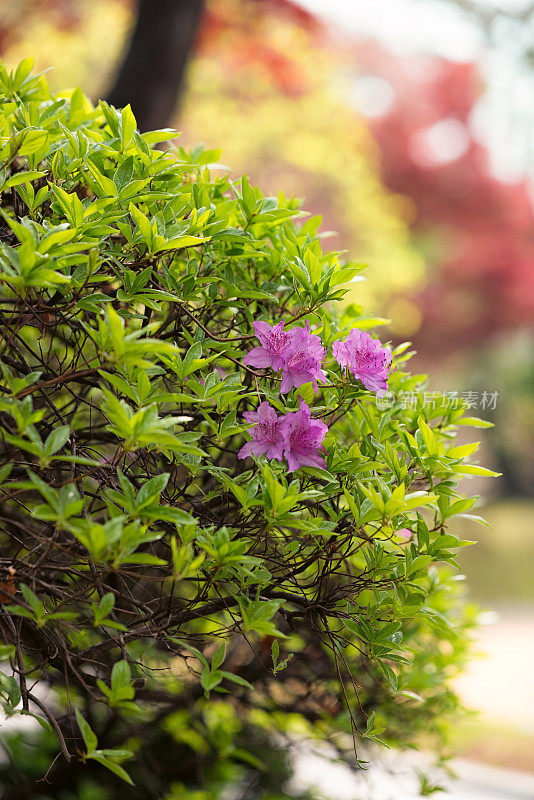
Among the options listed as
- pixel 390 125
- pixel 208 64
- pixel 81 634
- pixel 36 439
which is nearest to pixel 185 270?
pixel 36 439

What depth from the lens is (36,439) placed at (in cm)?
88

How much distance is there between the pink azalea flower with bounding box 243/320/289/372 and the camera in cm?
109

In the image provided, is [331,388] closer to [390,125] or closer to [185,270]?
[185,270]

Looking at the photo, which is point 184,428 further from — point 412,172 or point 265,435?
point 412,172

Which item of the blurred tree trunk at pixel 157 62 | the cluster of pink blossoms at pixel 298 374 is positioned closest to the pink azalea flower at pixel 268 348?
the cluster of pink blossoms at pixel 298 374

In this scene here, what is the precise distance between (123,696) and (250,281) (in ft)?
2.13

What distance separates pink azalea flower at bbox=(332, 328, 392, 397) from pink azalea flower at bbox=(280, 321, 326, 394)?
1.8 inches

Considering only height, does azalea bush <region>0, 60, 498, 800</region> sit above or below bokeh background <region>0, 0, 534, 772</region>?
below

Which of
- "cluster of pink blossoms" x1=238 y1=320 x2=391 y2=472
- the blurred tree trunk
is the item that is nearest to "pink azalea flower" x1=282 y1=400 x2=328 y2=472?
"cluster of pink blossoms" x1=238 y1=320 x2=391 y2=472

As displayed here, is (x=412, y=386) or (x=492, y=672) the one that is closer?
(x=412, y=386)

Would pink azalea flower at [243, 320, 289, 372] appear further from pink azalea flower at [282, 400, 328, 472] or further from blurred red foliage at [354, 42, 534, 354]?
blurred red foliage at [354, 42, 534, 354]

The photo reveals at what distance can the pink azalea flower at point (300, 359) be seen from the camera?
42.4 inches

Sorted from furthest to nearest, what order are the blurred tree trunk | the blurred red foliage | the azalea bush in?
the blurred red foliage → the blurred tree trunk → the azalea bush

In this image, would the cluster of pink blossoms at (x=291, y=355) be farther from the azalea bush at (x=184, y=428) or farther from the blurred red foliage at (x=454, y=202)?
the blurred red foliage at (x=454, y=202)
